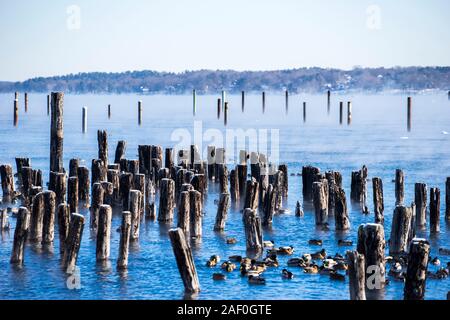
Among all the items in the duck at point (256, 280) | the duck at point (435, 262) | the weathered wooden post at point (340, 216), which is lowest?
the duck at point (256, 280)

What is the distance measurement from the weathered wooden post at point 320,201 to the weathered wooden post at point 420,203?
289cm

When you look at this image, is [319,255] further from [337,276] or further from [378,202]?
[378,202]

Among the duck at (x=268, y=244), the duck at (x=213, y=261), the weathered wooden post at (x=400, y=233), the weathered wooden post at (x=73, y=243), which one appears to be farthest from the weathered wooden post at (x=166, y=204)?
the weathered wooden post at (x=400, y=233)

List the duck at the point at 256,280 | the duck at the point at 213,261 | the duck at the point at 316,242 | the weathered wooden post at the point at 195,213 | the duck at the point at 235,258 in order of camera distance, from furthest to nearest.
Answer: the duck at the point at 316,242 → the weathered wooden post at the point at 195,213 → the duck at the point at 235,258 → the duck at the point at 213,261 → the duck at the point at 256,280

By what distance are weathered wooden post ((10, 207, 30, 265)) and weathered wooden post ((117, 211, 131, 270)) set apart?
91.7 inches

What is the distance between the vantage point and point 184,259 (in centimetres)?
1958

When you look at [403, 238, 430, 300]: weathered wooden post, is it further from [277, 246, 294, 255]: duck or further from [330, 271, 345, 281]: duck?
[277, 246, 294, 255]: duck

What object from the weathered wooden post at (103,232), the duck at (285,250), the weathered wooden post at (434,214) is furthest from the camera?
the weathered wooden post at (434,214)

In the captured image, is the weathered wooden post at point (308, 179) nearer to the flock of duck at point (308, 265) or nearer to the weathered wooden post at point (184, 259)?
the flock of duck at point (308, 265)

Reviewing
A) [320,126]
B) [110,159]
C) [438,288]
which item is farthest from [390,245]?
[320,126]

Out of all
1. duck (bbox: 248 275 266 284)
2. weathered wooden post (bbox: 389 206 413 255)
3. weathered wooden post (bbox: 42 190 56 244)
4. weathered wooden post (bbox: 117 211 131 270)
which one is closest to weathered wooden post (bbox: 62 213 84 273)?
weathered wooden post (bbox: 117 211 131 270)

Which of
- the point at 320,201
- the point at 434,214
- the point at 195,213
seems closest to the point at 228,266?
the point at 195,213

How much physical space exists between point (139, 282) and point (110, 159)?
35255 mm

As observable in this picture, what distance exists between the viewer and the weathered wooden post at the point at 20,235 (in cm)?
2236
